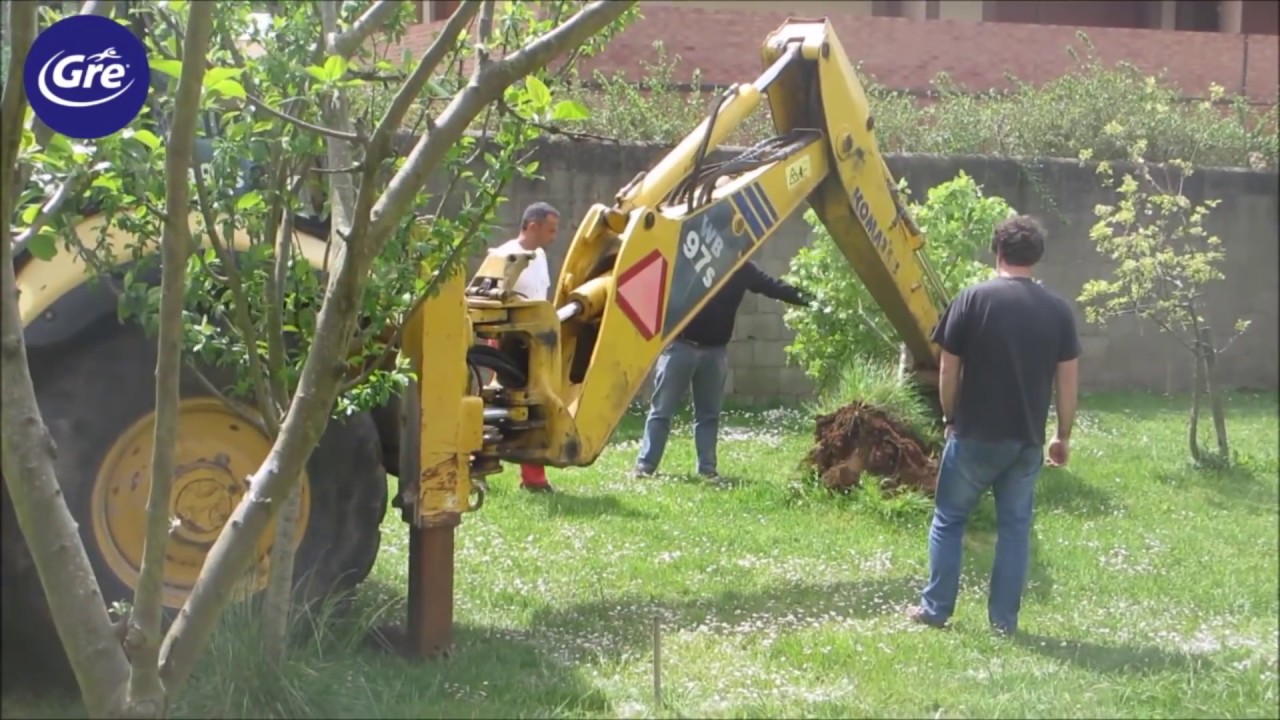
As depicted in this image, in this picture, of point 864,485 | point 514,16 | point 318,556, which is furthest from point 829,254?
point 318,556

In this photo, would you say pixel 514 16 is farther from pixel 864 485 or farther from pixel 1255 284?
pixel 1255 284

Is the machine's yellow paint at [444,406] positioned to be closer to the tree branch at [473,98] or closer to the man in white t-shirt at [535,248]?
the tree branch at [473,98]

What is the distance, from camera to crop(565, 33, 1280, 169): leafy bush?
1040 cm

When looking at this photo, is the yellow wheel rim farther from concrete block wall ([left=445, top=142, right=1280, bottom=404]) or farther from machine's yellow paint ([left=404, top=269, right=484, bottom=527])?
concrete block wall ([left=445, top=142, right=1280, bottom=404])

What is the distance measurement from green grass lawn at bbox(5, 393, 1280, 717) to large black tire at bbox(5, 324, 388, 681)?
29cm

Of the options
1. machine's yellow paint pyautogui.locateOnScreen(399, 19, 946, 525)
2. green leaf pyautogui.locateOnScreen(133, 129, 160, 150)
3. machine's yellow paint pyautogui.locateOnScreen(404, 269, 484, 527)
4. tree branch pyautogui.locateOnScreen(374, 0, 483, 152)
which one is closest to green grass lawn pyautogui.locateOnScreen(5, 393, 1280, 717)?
machine's yellow paint pyautogui.locateOnScreen(404, 269, 484, 527)

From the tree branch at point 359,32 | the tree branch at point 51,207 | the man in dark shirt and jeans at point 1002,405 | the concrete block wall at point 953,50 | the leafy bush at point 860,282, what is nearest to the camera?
the tree branch at point 51,207

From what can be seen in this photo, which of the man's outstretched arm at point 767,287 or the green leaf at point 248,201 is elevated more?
the green leaf at point 248,201

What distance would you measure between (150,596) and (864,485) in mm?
5328

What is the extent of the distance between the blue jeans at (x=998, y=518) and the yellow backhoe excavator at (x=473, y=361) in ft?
4.07

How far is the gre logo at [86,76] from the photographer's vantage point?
252 centimetres

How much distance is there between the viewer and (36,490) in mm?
2479

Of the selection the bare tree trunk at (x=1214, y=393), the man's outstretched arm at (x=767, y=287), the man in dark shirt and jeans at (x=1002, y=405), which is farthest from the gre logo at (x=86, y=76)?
the bare tree trunk at (x=1214, y=393)

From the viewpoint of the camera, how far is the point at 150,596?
2.70 m
